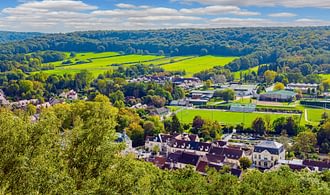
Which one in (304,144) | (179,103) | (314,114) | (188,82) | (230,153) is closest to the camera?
(230,153)

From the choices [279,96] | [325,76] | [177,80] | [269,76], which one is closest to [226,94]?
[279,96]

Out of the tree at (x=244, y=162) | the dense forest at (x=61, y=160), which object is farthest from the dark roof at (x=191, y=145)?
the dense forest at (x=61, y=160)

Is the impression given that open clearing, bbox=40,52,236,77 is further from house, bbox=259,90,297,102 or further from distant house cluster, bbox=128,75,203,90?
house, bbox=259,90,297,102

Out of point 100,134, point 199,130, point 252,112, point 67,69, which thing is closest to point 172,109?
point 252,112

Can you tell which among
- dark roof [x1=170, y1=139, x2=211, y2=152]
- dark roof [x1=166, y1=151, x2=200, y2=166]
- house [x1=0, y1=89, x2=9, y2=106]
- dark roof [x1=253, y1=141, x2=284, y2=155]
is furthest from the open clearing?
dark roof [x1=166, y1=151, x2=200, y2=166]

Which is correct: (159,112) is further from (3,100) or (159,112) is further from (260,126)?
(3,100)

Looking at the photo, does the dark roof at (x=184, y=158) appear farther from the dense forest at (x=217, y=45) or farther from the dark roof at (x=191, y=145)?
the dense forest at (x=217, y=45)

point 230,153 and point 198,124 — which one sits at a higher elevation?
point 230,153

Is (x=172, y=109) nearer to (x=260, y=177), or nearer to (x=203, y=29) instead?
(x=260, y=177)
